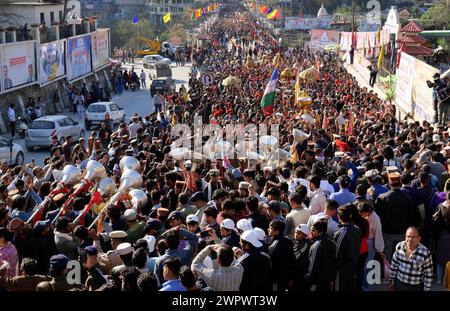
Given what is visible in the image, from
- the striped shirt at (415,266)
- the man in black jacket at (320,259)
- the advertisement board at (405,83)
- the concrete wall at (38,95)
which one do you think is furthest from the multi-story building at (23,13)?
the striped shirt at (415,266)

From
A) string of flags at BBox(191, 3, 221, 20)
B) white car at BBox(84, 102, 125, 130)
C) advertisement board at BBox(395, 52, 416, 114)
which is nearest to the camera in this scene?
advertisement board at BBox(395, 52, 416, 114)

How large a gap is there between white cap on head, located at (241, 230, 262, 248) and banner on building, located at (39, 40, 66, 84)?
85.3 ft

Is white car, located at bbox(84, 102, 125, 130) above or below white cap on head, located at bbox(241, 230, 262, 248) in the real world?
below

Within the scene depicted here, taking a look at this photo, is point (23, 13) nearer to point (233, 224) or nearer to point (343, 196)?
point (343, 196)

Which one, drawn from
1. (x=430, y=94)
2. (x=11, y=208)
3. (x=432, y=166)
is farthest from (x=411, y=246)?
(x=430, y=94)

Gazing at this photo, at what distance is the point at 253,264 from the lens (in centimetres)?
692

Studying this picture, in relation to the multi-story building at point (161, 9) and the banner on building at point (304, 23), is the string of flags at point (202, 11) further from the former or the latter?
the multi-story building at point (161, 9)

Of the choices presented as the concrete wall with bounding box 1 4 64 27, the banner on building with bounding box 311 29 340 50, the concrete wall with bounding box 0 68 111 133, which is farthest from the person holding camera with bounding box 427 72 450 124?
the banner on building with bounding box 311 29 340 50

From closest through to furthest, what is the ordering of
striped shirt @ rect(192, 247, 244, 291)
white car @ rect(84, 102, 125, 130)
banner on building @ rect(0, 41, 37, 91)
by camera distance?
1. striped shirt @ rect(192, 247, 244, 291)
2. white car @ rect(84, 102, 125, 130)
3. banner on building @ rect(0, 41, 37, 91)

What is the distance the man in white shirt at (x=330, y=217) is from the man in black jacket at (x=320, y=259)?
1.46 feet

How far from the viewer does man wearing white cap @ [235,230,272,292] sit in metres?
6.89

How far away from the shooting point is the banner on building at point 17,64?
27.8m

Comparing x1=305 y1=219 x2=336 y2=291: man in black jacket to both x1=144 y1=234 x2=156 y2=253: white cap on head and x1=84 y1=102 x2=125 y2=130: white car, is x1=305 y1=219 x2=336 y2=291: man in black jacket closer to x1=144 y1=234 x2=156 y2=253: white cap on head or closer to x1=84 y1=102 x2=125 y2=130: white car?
x1=144 y1=234 x2=156 y2=253: white cap on head
